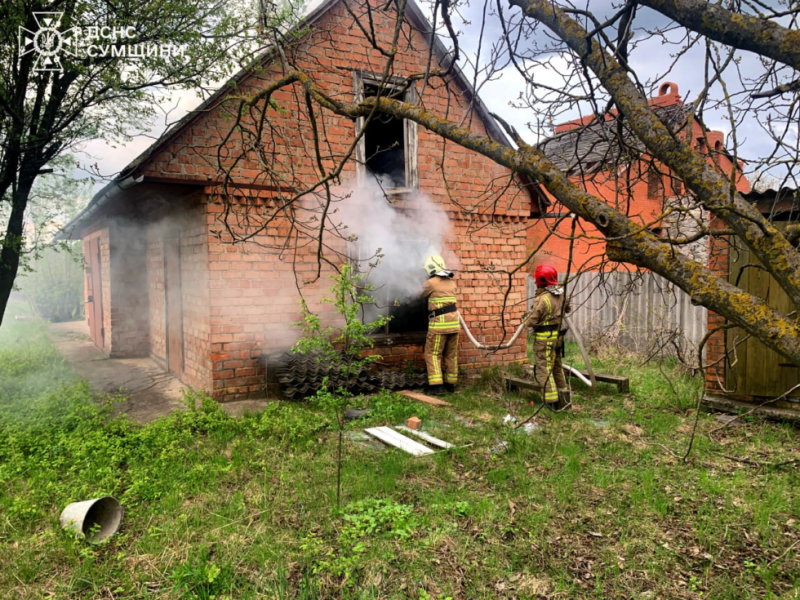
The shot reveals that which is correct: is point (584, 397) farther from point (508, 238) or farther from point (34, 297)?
point (34, 297)

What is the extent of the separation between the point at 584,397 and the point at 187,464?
542 cm

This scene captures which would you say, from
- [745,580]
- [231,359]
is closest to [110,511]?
[231,359]

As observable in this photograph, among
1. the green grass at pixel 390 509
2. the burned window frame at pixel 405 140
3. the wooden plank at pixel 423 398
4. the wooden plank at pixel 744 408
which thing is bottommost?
the green grass at pixel 390 509

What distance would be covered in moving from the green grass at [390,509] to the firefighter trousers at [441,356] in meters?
1.57

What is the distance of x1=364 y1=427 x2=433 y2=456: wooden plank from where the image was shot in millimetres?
5045

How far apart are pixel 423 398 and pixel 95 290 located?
9707 millimetres

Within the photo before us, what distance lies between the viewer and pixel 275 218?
672 cm

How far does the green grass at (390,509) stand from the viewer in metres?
3.04

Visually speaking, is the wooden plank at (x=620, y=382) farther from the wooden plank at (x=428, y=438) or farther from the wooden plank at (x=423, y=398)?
the wooden plank at (x=428, y=438)

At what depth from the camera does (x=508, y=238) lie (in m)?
8.82

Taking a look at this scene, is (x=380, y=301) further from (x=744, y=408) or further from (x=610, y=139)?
(x=610, y=139)

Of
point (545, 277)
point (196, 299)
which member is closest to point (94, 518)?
point (196, 299)

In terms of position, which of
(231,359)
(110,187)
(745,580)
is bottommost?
(745,580)

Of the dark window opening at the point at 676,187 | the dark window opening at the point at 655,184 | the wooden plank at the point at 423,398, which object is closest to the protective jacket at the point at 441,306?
the wooden plank at the point at 423,398
